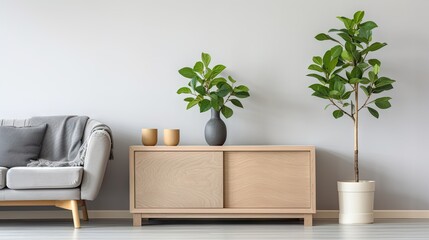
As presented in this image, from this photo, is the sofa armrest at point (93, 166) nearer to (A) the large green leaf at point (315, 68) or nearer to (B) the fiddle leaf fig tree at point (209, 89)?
(B) the fiddle leaf fig tree at point (209, 89)

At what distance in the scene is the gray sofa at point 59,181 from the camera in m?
5.32

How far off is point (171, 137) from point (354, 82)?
1356 millimetres

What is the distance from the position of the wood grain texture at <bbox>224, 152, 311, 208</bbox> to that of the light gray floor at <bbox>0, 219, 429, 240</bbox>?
0.17 meters

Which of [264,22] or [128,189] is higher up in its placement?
[264,22]

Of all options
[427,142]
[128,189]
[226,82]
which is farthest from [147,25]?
[427,142]

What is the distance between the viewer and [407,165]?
611 cm

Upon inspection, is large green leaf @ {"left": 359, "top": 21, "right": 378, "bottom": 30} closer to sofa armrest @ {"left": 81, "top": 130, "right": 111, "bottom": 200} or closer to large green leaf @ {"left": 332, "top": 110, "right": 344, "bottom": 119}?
large green leaf @ {"left": 332, "top": 110, "right": 344, "bottom": 119}

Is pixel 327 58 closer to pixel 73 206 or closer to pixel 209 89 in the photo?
pixel 209 89

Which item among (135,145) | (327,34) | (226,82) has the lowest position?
(135,145)

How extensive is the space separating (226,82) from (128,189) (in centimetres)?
114

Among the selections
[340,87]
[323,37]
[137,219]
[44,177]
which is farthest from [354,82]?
[44,177]

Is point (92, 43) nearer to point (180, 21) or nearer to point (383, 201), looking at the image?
→ point (180, 21)

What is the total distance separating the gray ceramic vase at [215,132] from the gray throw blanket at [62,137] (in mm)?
899

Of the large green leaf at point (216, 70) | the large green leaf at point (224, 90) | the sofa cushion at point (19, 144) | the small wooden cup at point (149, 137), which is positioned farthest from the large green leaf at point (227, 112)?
the sofa cushion at point (19, 144)
